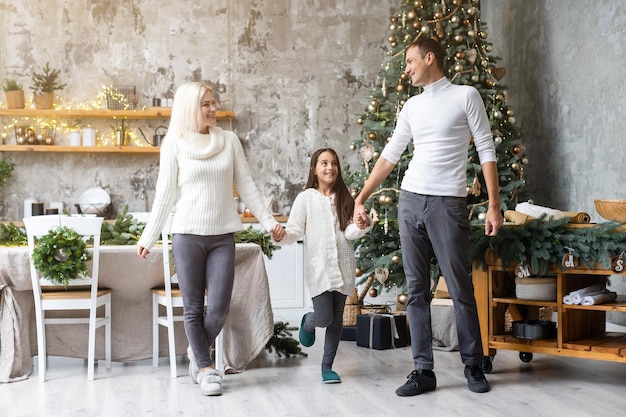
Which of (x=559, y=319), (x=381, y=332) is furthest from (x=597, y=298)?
(x=381, y=332)

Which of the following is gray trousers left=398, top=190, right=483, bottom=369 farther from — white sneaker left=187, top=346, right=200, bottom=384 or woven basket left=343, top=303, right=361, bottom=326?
woven basket left=343, top=303, right=361, bottom=326

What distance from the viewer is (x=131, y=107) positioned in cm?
783

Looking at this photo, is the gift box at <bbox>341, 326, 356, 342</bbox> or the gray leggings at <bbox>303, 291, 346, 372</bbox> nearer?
the gray leggings at <bbox>303, 291, 346, 372</bbox>

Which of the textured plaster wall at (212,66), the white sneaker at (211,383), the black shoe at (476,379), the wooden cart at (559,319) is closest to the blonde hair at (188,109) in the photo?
the white sneaker at (211,383)

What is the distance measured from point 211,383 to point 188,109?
1.41 meters

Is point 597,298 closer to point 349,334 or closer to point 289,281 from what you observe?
point 349,334

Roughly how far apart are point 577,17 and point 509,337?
2.97 m

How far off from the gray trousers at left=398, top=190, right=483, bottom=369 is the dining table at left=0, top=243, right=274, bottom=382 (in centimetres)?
102

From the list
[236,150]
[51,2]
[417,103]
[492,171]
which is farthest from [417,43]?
[51,2]

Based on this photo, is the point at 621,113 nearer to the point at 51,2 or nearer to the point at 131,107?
the point at 131,107

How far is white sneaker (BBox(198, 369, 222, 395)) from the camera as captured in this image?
4090 millimetres

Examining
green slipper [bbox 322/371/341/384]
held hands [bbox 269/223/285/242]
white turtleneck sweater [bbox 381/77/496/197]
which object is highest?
white turtleneck sweater [bbox 381/77/496/197]

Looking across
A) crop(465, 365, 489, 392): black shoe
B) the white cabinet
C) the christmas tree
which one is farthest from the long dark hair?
the white cabinet

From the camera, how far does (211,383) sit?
4105 millimetres
